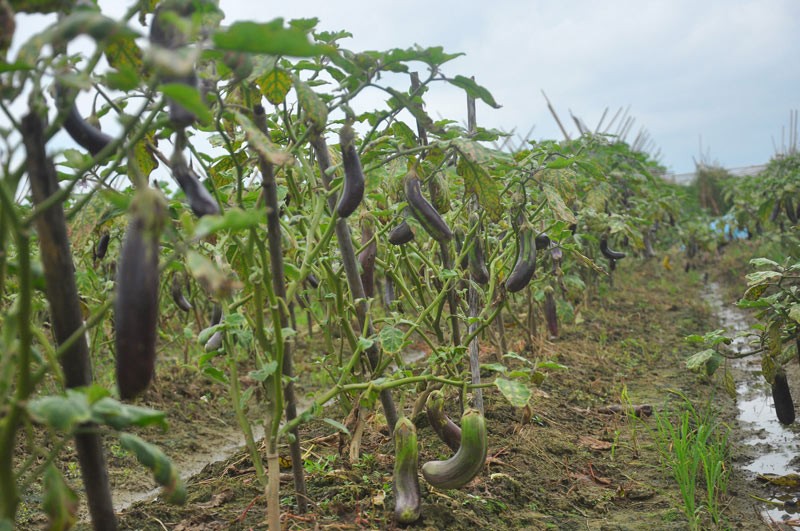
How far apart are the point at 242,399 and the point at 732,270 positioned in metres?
8.38

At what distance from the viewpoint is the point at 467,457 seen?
5.52 ft

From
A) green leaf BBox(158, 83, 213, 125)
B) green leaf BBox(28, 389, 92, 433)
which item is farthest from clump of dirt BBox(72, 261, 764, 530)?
green leaf BBox(158, 83, 213, 125)

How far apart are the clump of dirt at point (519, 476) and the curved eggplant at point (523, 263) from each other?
1.52 ft

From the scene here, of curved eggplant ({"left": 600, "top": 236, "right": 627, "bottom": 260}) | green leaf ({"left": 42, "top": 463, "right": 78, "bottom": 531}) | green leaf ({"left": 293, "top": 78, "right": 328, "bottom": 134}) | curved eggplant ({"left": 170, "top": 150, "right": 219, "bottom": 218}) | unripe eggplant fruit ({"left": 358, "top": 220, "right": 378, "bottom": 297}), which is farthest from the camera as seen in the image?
curved eggplant ({"left": 600, "top": 236, "right": 627, "bottom": 260})

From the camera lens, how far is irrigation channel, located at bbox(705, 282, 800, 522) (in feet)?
7.68

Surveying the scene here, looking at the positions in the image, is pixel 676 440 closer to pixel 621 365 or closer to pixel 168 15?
pixel 168 15

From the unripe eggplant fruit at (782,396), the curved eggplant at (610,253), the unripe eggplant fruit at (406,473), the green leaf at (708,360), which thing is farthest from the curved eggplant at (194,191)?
the curved eggplant at (610,253)

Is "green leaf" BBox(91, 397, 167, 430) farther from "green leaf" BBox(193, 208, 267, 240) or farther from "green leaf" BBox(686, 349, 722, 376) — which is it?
"green leaf" BBox(686, 349, 722, 376)

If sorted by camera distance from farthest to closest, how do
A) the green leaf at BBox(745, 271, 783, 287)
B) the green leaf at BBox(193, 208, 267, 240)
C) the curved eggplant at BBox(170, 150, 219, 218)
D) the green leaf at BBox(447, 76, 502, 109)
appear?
the green leaf at BBox(745, 271, 783, 287)
the green leaf at BBox(447, 76, 502, 109)
the curved eggplant at BBox(170, 150, 219, 218)
the green leaf at BBox(193, 208, 267, 240)

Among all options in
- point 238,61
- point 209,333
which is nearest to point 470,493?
point 209,333

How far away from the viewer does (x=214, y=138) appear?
2.17 m

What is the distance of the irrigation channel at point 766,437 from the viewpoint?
2.34 metres

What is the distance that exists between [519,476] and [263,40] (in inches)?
72.7

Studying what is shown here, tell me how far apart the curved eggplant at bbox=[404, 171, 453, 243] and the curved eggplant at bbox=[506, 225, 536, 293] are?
1.33 feet
